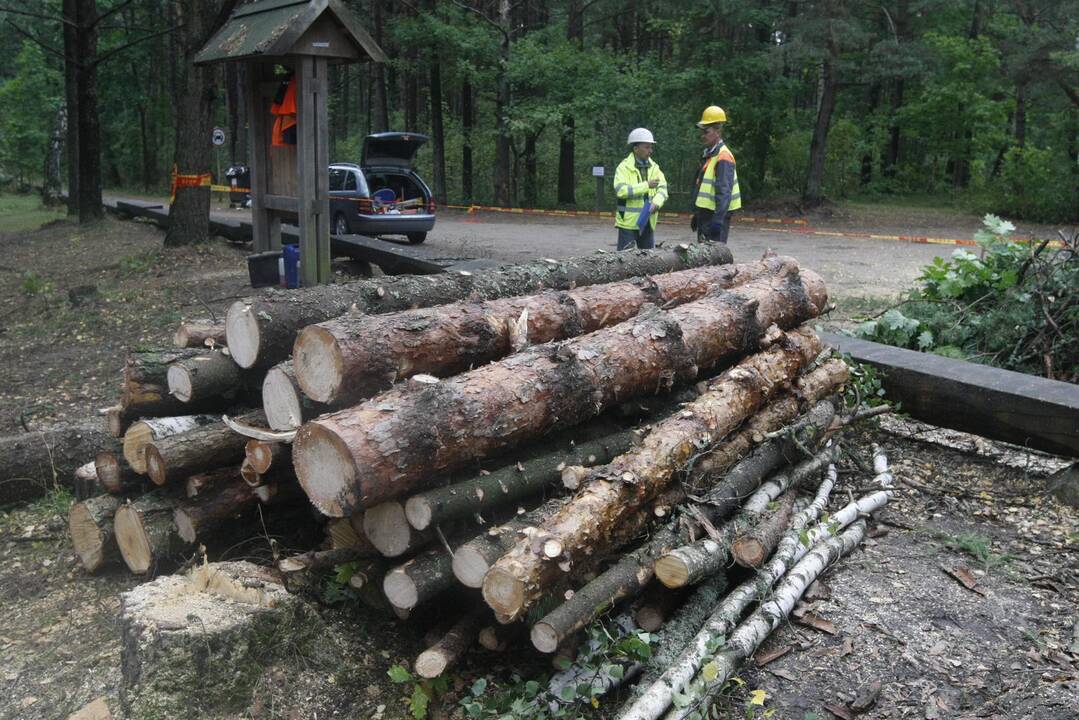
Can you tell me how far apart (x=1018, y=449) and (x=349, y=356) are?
4451 millimetres

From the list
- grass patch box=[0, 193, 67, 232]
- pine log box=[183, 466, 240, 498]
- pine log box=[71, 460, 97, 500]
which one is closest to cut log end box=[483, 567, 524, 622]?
pine log box=[183, 466, 240, 498]

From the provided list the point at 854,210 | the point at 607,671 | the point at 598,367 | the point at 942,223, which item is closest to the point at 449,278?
the point at 598,367

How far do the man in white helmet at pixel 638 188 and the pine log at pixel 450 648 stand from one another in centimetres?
651

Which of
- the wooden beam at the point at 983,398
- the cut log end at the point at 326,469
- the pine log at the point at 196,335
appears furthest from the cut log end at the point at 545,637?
the wooden beam at the point at 983,398

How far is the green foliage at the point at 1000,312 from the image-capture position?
256 inches

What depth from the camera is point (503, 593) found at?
10.8 feet

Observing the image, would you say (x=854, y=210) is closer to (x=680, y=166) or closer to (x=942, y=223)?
(x=942, y=223)

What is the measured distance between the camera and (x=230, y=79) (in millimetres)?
32188

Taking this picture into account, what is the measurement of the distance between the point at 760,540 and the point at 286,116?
632 cm

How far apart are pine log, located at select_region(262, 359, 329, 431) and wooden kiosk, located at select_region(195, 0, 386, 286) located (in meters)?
4.38

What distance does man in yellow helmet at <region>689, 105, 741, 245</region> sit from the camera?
31.6 feet

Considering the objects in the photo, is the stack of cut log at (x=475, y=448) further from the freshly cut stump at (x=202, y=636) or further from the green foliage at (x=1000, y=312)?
the green foliage at (x=1000, y=312)

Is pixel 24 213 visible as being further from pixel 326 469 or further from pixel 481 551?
pixel 481 551

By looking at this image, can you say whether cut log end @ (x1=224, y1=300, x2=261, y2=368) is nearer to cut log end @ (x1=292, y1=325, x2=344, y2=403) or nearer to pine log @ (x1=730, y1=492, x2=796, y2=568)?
cut log end @ (x1=292, y1=325, x2=344, y2=403)
